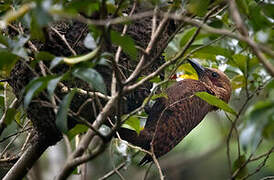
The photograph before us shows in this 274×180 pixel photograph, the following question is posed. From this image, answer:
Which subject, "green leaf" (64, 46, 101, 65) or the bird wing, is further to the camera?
the bird wing

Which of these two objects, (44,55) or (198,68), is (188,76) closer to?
(198,68)

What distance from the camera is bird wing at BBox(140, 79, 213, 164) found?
2.57 m

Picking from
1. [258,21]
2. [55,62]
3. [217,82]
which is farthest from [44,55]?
[217,82]

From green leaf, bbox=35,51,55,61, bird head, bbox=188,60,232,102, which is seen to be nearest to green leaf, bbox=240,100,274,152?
green leaf, bbox=35,51,55,61

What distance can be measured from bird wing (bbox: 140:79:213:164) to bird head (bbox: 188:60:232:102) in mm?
295

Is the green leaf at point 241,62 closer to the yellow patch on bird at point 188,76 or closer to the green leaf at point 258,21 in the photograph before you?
the green leaf at point 258,21

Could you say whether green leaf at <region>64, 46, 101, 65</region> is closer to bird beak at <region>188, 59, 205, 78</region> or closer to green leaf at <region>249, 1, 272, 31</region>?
green leaf at <region>249, 1, 272, 31</region>

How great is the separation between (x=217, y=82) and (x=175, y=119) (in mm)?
611

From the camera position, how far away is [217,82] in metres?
3.08

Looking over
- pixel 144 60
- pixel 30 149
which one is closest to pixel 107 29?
pixel 144 60

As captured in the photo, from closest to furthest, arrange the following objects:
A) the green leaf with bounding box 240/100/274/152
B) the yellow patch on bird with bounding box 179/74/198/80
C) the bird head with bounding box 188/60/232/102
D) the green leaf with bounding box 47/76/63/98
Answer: the green leaf with bounding box 240/100/274/152
the green leaf with bounding box 47/76/63/98
the yellow patch on bird with bounding box 179/74/198/80
the bird head with bounding box 188/60/232/102

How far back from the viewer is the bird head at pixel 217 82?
299 centimetres

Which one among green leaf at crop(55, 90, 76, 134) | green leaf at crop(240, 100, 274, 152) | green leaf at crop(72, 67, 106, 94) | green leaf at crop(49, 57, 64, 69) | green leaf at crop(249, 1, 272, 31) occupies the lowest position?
green leaf at crop(55, 90, 76, 134)

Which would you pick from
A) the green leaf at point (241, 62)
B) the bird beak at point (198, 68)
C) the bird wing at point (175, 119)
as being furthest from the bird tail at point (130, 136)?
the green leaf at point (241, 62)
